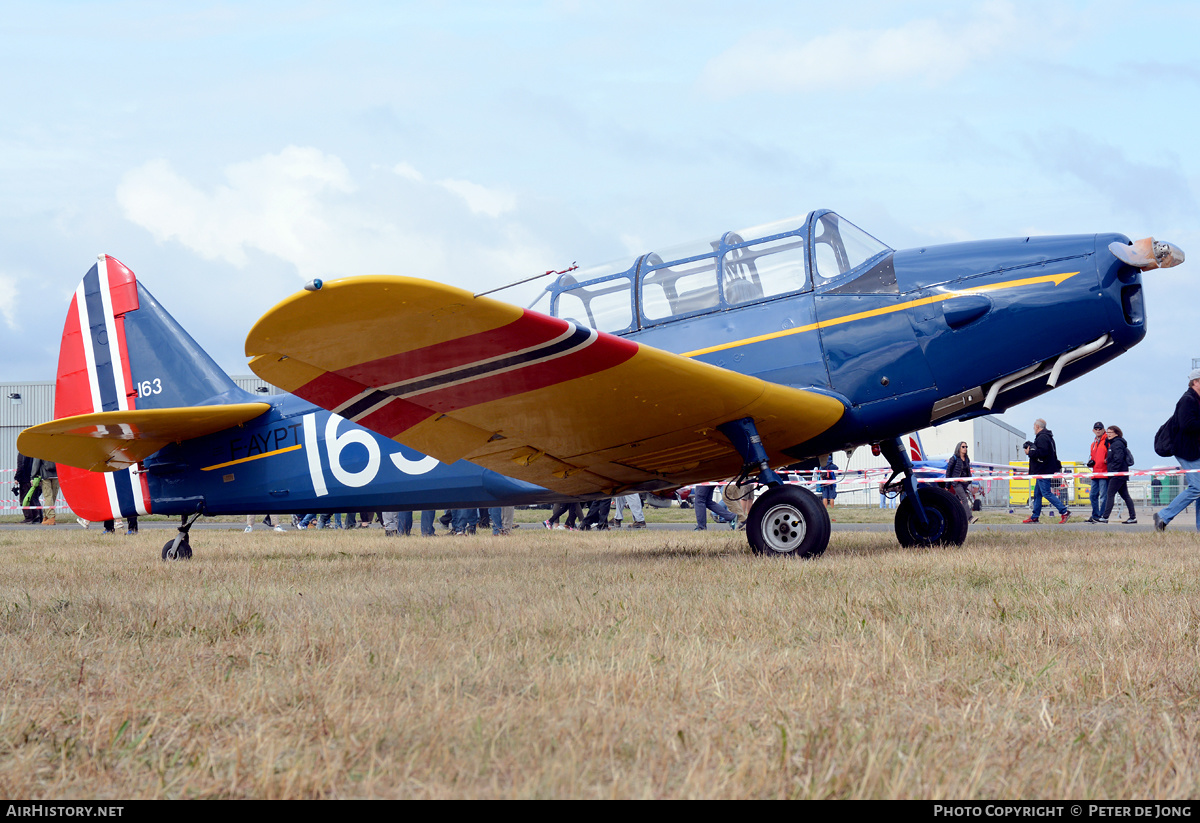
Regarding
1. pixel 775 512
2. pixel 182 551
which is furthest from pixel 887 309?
pixel 182 551

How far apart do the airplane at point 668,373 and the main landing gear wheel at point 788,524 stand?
0.05 ft

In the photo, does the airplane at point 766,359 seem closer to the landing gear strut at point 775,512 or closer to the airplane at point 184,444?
the landing gear strut at point 775,512

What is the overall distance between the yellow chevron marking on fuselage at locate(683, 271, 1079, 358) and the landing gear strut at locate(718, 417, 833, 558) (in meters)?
0.66

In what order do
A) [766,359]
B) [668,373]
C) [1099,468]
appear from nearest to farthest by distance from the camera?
[668,373]
[766,359]
[1099,468]

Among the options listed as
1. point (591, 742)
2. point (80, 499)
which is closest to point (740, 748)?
point (591, 742)

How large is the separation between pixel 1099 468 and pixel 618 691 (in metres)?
16.3

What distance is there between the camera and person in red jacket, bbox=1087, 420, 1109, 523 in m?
15.2

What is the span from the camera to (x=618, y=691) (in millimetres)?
2369

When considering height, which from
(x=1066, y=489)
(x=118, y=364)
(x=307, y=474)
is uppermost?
(x=118, y=364)

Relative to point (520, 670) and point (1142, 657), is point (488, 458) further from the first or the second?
point (1142, 657)

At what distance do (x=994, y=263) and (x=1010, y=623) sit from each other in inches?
157

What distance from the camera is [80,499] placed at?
9.16 meters

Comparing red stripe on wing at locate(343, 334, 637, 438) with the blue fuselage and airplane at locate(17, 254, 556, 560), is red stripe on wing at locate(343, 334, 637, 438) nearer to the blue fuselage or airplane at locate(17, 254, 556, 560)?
airplane at locate(17, 254, 556, 560)

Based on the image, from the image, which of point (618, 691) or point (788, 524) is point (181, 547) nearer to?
point (788, 524)
